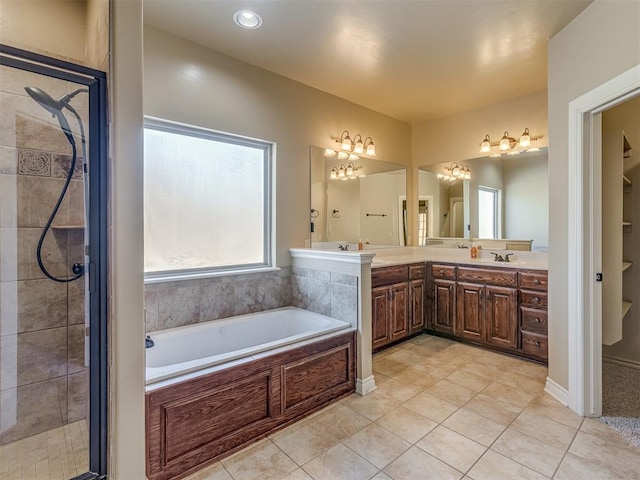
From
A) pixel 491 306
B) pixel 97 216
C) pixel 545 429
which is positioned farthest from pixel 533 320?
pixel 97 216

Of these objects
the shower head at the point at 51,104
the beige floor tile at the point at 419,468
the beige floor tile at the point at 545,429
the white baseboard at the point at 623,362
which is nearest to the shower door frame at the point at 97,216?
the shower head at the point at 51,104

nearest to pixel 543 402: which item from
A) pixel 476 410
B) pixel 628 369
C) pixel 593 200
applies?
pixel 476 410

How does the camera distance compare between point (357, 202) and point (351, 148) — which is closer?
point (351, 148)

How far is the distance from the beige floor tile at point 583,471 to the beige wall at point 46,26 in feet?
11.9

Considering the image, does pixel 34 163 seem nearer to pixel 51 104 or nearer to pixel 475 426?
pixel 51 104

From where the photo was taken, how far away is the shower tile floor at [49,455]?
1.45 metres

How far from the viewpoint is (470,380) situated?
270 cm

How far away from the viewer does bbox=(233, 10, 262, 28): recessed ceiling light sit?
7.13 ft

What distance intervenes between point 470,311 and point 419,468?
2064 mm

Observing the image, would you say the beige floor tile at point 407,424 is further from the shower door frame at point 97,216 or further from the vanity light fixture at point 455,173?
the vanity light fixture at point 455,173

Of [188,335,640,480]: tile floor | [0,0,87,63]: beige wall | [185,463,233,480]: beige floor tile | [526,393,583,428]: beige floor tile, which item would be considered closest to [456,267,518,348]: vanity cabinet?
[188,335,640,480]: tile floor

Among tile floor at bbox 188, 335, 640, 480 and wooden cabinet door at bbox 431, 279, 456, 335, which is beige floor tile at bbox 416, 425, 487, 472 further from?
wooden cabinet door at bbox 431, 279, 456, 335

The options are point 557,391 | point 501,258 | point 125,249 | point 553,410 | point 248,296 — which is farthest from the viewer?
point 501,258

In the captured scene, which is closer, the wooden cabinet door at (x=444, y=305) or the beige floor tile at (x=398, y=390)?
Result: the beige floor tile at (x=398, y=390)
